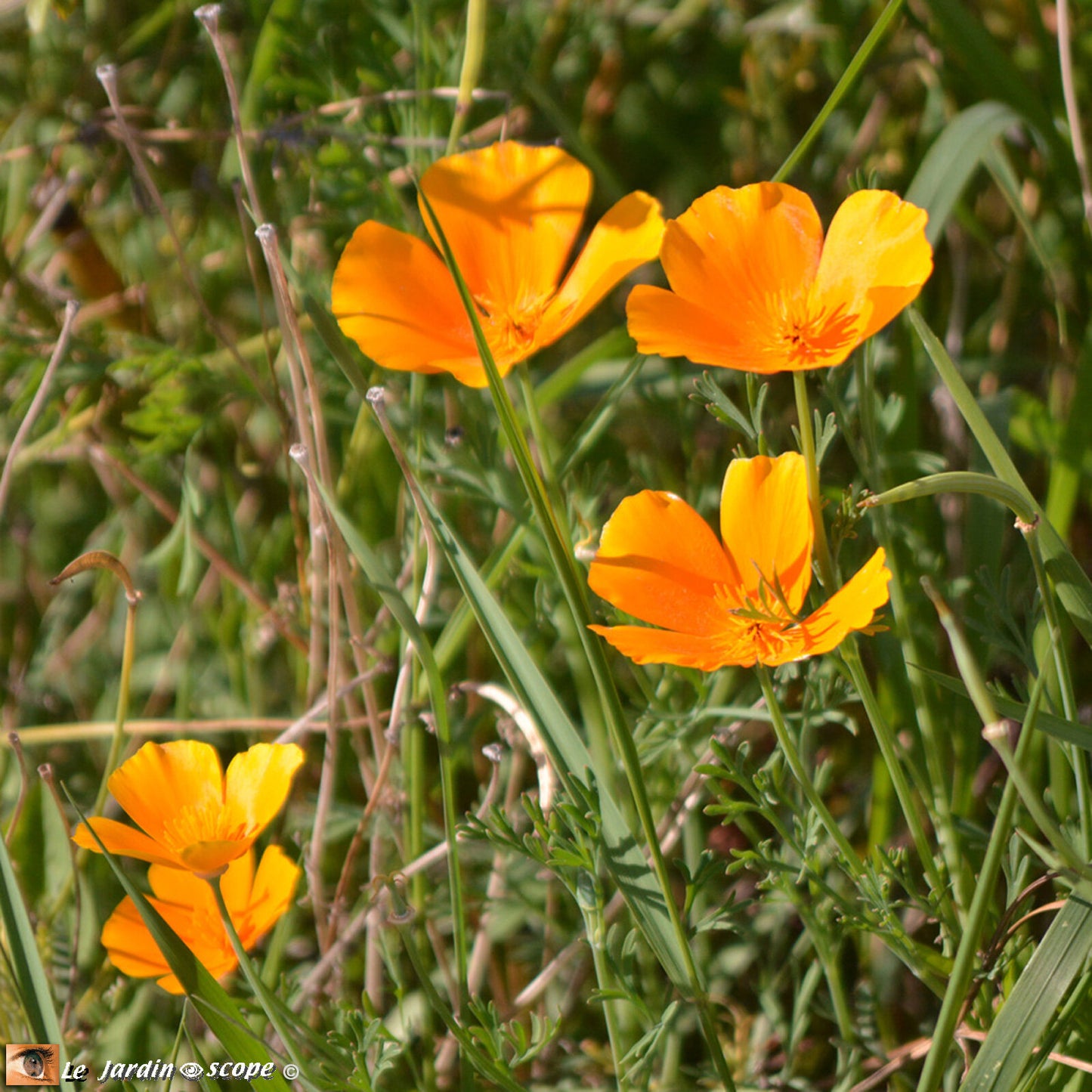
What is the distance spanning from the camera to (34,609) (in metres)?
1.59

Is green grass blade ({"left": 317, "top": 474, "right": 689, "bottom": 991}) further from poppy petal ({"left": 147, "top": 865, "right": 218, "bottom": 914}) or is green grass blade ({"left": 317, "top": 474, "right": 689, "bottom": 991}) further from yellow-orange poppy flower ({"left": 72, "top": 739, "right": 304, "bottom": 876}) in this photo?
poppy petal ({"left": 147, "top": 865, "right": 218, "bottom": 914})

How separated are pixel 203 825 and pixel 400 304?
46cm

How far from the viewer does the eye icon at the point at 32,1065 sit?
82cm


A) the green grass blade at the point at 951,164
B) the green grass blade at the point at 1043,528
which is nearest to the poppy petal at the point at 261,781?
the green grass blade at the point at 1043,528

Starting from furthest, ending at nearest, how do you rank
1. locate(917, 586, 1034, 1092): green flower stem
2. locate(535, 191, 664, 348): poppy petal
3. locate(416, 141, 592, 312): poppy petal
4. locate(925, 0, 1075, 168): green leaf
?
locate(925, 0, 1075, 168): green leaf → locate(416, 141, 592, 312): poppy petal → locate(535, 191, 664, 348): poppy petal → locate(917, 586, 1034, 1092): green flower stem

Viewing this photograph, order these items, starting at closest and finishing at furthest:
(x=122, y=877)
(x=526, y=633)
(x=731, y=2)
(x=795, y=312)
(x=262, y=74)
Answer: (x=122, y=877) → (x=795, y=312) → (x=526, y=633) → (x=262, y=74) → (x=731, y=2)

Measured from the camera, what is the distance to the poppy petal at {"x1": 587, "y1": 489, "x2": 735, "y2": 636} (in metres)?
0.80

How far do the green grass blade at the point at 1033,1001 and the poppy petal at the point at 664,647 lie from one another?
0.28 m

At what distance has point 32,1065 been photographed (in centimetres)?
85

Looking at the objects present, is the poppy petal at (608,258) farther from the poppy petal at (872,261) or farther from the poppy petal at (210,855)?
the poppy petal at (210,855)

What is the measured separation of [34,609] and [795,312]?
1.21m

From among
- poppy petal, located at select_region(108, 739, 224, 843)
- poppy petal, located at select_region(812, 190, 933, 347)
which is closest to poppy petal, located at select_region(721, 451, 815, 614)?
poppy petal, located at select_region(812, 190, 933, 347)

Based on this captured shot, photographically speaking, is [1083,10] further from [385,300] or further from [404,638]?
[404,638]

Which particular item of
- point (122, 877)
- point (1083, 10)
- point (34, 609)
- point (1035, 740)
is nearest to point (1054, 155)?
point (1083, 10)
